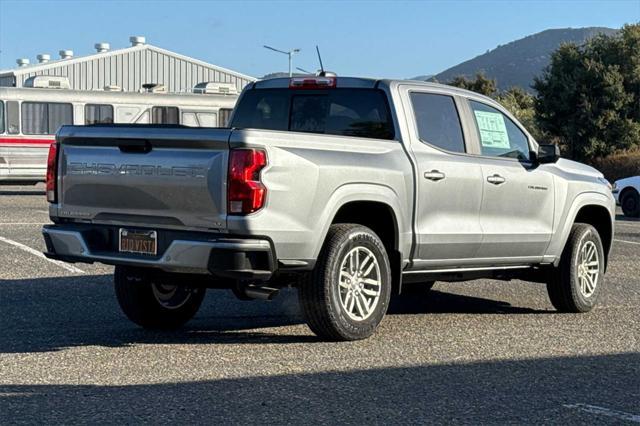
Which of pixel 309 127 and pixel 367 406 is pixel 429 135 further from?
pixel 367 406

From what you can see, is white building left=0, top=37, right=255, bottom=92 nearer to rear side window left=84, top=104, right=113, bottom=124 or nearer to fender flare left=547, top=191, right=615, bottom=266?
rear side window left=84, top=104, right=113, bottom=124

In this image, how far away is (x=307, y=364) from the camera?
7.27m

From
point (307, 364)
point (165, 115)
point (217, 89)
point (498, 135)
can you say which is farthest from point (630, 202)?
point (307, 364)

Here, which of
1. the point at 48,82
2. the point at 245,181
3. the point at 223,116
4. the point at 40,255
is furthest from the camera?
the point at 223,116

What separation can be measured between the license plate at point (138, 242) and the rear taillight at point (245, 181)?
0.65 m

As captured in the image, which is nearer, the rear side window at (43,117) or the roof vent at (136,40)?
the rear side window at (43,117)

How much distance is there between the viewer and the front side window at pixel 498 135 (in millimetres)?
9508

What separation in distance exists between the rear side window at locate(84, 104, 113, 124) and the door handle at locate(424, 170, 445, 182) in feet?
70.1

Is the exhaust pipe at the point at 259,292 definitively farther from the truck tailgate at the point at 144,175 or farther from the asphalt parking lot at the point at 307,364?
the truck tailgate at the point at 144,175

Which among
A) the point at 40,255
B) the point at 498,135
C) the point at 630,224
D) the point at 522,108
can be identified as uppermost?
the point at 498,135

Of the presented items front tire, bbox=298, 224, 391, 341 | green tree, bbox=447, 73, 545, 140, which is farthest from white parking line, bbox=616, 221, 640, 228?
green tree, bbox=447, 73, 545, 140

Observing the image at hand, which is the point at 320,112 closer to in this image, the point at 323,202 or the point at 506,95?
the point at 323,202

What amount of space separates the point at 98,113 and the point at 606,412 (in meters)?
24.6

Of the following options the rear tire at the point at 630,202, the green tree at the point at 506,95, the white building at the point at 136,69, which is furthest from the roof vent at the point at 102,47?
the rear tire at the point at 630,202
